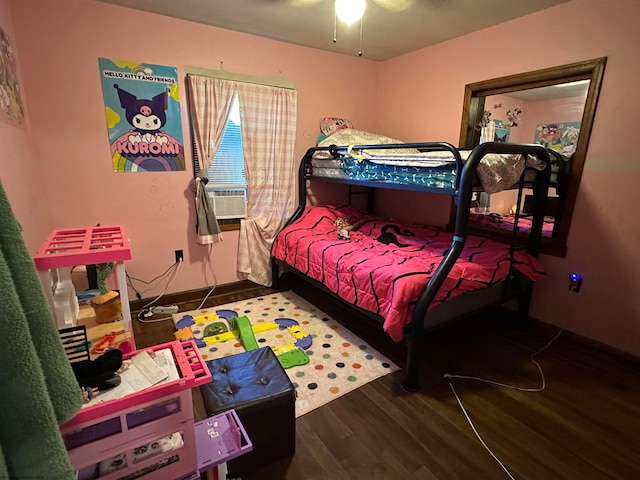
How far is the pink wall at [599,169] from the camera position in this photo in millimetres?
2089

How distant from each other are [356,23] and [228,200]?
1875 millimetres

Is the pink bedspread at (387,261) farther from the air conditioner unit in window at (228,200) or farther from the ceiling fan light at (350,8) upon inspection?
the ceiling fan light at (350,8)

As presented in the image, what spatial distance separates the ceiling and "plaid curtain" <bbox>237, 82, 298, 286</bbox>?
19.4 inches

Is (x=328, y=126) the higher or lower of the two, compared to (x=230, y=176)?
higher

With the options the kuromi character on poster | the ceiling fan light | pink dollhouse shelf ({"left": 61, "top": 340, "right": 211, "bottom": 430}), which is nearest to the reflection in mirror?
the ceiling fan light

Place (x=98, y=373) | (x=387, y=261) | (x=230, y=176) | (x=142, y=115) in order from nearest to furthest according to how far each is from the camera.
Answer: (x=98, y=373), (x=387, y=261), (x=142, y=115), (x=230, y=176)

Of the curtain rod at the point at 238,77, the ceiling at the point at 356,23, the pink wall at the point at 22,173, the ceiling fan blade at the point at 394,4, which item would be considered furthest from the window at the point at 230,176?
the ceiling fan blade at the point at 394,4

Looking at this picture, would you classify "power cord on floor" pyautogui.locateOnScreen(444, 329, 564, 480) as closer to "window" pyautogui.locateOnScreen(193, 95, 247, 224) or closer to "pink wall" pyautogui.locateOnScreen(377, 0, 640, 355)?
"pink wall" pyautogui.locateOnScreen(377, 0, 640, 355)

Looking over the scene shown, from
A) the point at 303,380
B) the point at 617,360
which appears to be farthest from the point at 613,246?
the point at 303,380

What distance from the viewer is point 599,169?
223 cm

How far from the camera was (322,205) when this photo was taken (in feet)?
11.8

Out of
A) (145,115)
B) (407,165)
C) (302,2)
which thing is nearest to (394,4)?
(302,2)

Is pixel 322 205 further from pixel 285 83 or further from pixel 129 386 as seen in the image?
pixel 129 386

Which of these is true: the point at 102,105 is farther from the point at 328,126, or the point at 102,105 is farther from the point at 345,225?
Answer: the point at 345,225
